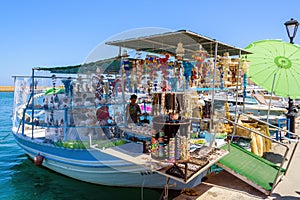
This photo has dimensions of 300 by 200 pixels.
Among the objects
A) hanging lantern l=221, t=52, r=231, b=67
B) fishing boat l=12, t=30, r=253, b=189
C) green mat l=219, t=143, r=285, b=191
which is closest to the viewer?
fishing boat l=12, t=30, r=253, b=189

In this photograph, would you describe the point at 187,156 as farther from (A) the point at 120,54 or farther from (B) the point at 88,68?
(B) the point at 88,68

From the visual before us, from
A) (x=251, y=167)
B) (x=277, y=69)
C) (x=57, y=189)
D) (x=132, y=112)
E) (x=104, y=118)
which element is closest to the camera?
(x=251, y=167)

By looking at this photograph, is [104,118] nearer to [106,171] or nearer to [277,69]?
[106,171]

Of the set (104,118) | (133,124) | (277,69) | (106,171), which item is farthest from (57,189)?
(277,69)

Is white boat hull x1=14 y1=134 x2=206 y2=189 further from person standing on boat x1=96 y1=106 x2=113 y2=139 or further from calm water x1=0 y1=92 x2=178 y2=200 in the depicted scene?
person standing on boat x1=96 y1=106 x2=113 y2=139

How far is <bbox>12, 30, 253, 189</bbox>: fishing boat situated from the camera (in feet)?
13.2

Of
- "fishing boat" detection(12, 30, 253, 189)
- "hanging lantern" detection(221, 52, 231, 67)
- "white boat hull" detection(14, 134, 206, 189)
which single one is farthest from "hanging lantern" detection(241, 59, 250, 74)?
"white boat hull" detection(14, 134, 206, 189)

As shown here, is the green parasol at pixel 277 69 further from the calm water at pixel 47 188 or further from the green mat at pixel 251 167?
the calm water at pixel 47 188

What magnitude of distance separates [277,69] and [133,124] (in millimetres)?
4363

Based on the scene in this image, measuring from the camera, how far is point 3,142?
1284 cm

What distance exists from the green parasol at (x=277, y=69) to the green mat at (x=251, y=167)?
2071 mm

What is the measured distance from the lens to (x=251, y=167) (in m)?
5.11

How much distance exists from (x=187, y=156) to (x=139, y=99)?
3.33 m

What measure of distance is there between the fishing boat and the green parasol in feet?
3.20
